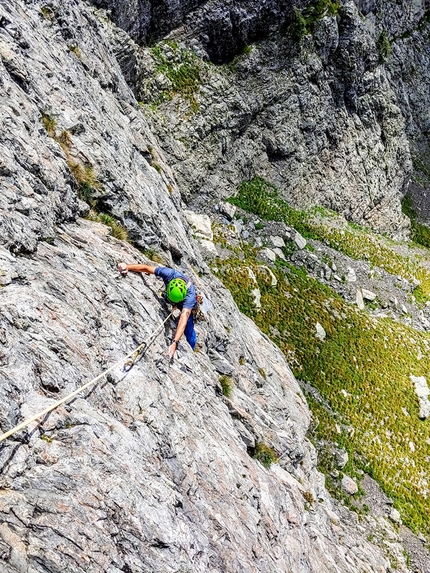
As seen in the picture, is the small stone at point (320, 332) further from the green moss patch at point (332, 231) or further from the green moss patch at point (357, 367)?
the green moss patch at point (332, 231)

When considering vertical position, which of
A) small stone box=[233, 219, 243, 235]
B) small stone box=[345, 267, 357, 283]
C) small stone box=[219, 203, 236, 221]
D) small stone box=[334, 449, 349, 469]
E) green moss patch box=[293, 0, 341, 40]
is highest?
green moss patch box=[293, 0, 341, 40]

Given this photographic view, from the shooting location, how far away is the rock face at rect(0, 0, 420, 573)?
231 inches

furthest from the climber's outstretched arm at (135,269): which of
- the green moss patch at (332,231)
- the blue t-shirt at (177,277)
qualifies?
the green moss patch at (332,231)

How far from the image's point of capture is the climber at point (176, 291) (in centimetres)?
1052

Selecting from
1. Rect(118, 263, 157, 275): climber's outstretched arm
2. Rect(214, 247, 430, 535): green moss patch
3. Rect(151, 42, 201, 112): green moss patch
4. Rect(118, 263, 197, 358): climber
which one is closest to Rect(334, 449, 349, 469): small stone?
Rect(214, 247, 430, 535): green moss patch

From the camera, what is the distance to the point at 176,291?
10586 mm

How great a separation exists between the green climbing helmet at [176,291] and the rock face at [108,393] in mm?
623

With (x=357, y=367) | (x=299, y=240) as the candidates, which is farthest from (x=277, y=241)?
(x=357, y=367)

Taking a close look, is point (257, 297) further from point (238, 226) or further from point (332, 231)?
point (332, 231)

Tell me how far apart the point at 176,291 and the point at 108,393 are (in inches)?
139

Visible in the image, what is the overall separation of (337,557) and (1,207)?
15446 mm

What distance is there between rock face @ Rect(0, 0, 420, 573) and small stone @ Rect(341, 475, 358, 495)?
8.63 feet

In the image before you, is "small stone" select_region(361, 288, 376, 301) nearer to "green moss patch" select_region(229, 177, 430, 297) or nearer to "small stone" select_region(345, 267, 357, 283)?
"small stone" select_region(345, 267, 357, 283)

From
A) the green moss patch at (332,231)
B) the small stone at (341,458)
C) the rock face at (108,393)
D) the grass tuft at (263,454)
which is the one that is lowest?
the small stone at (341,458)
